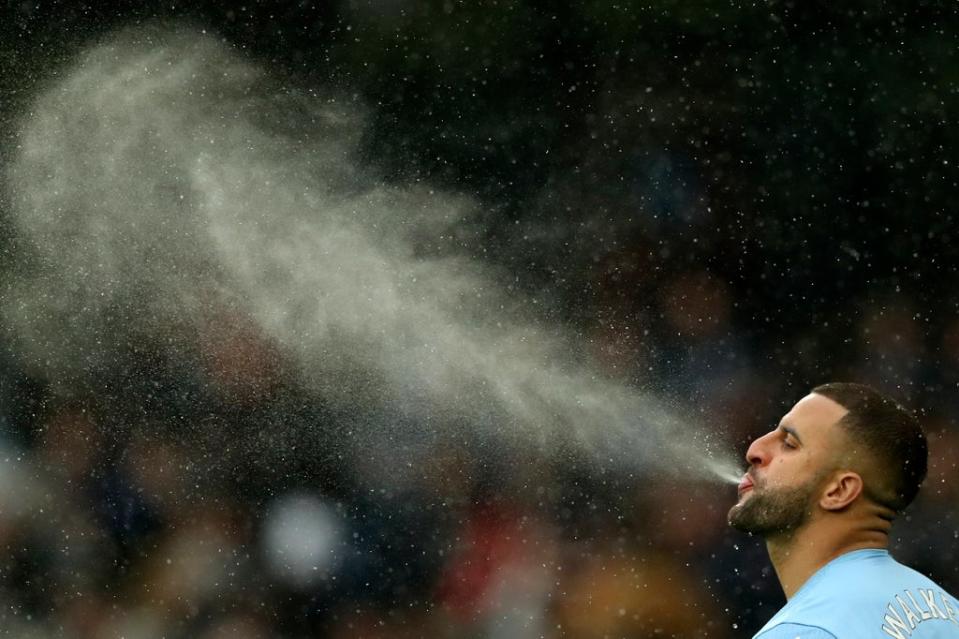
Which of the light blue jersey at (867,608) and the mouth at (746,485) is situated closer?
the light blue jersey at (867,608)

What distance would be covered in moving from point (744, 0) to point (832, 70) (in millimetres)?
701

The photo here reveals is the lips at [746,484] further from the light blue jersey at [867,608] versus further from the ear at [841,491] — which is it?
the light blue jersey at [867,608]

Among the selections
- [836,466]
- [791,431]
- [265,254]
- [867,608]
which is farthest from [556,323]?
[867,608]

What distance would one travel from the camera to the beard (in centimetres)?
290

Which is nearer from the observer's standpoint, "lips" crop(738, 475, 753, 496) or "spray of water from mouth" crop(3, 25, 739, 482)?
"lips" crop(738, 475, 753, 496)

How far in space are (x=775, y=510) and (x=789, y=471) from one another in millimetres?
104

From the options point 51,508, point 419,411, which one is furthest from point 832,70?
point 51,508

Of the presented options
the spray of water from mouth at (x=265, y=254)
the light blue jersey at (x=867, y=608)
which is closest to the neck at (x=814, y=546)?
the light blue jersey at (x=867, y=608)

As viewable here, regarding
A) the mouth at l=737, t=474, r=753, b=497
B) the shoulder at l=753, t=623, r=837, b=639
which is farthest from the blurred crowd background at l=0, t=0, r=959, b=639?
the shoulder at l=753, t=623, r=837, b=639

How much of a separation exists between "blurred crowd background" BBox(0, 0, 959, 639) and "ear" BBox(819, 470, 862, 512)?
10.9 feet

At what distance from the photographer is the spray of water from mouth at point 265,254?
706cm

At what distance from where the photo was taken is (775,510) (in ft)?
9.57

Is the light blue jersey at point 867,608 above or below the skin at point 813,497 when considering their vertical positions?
below

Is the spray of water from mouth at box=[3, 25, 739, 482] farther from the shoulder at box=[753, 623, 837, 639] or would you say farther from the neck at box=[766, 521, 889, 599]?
the shoulder at box=[753, 623, 837, 639]
